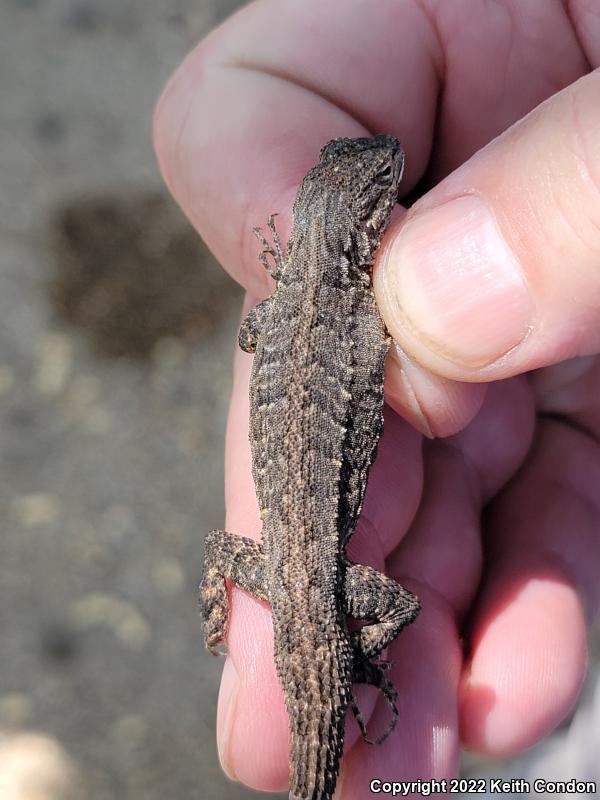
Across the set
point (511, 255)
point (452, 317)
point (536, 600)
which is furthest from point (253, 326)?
point (536, 600)

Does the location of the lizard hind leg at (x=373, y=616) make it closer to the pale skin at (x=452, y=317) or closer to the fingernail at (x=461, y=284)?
the pale skin at (x=452, y=317)

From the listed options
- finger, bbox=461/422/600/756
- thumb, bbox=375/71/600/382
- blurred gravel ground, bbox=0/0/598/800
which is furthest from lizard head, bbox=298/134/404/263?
blurred gravel ground, bbox=0/0/598/800

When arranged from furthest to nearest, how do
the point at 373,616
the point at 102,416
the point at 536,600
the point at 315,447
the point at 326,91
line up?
the point at 102,416, the point at 326,91, the point at 536,600, the point at 373,616, the point at 315,447

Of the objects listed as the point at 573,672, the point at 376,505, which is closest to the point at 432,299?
the point at 376,505

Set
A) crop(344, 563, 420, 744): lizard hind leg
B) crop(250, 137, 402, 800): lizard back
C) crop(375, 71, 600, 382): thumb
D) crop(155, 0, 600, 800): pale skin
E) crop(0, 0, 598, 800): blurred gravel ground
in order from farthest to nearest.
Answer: crop(0, 0, 598, 800): blurred gravel ground < crop(344, 563, 420, 744): lizard hind leg < crop(250, 137, 402, 800): lizard back < crop(155, 0, 600, 800): pale skin < crop(375, 71, 600, 382): thumb

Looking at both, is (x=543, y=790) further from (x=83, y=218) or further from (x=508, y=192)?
(x=83, y=218)

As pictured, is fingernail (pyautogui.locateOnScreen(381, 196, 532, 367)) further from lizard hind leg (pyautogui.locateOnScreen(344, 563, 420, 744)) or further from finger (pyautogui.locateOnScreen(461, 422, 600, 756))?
finger (pyautogui.locateOnScreen(461, 422, 600, 756))

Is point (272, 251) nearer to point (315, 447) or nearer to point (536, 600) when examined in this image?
point (315, 447)

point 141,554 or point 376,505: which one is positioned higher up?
point 141,554
